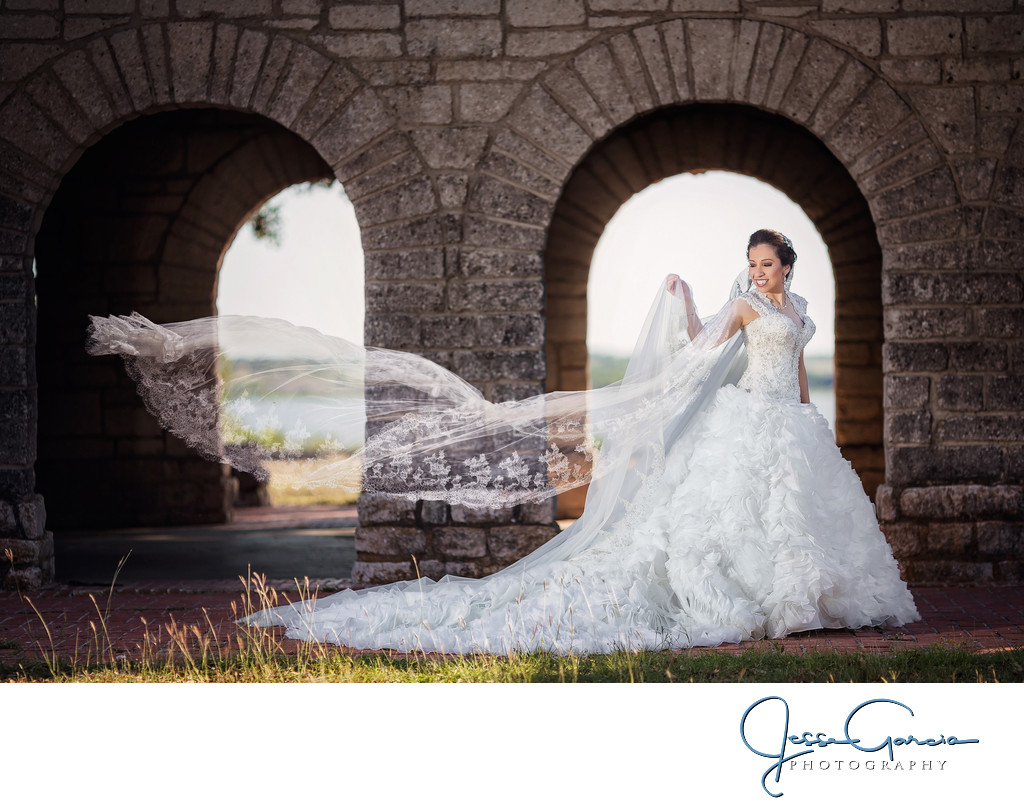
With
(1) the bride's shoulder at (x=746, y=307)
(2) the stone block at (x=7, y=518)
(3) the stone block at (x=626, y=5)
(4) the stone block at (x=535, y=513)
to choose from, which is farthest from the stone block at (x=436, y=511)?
(3) the stone block at (x=626, y=5)

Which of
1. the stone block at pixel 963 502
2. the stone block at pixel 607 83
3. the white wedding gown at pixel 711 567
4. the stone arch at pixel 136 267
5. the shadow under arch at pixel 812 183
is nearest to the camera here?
the white wedding gown at pixel 711 567

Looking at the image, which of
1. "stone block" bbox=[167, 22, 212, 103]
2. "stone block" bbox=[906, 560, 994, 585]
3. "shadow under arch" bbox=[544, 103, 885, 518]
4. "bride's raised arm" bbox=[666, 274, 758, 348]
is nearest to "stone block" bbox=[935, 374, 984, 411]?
"stone block" bbox=[906, 560, 994, 585]

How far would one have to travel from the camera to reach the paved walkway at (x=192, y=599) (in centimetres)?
436

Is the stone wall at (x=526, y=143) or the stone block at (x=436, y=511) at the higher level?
the stone wall at (x=526, y=143)

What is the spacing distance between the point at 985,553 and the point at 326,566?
4.06 metres

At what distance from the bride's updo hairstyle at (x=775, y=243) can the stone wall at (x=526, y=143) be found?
1304 millimetres

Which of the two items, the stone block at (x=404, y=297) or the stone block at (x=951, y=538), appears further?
the stone block at (x=404, y=297)

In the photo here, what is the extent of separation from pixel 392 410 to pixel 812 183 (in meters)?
4.88

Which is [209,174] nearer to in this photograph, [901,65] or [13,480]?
[13,480]

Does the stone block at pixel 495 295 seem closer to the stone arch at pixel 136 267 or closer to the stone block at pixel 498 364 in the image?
the stone block at pixel 498 364

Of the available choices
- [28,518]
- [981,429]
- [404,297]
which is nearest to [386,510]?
[404,297]

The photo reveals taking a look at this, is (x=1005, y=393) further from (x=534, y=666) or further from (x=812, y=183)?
(x=534, y=666)

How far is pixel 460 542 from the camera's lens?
5918mm

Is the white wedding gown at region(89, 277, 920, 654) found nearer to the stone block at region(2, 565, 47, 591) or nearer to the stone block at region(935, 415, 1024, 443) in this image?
the stone block at region(935, 415, 1024, 443)
